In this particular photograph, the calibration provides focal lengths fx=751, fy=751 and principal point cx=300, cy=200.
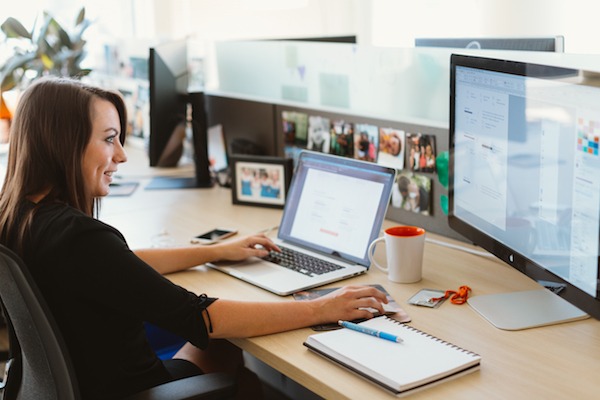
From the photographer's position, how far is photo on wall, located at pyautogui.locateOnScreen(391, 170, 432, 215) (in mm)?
1870

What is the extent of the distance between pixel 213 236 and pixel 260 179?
0.32 metres

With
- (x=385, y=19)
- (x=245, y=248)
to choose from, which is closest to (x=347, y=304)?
(x=245, y=248)

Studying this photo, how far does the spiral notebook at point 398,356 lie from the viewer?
111 centimetres

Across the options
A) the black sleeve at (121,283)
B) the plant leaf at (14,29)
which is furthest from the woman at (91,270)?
the plant leaf at (14,29)

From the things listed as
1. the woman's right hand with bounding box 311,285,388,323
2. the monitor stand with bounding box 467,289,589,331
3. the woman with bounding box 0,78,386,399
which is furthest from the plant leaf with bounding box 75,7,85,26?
the monitor stand with bounding box 467,289,589,331

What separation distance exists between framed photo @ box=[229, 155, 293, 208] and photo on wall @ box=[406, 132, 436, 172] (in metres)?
0.40

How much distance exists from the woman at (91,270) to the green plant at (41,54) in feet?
5.53

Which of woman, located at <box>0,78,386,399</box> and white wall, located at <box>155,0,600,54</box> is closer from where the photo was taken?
woman, located at <box>0,78,386,399</box>

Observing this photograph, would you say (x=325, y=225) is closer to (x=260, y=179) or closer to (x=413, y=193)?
(x=413, y=193)

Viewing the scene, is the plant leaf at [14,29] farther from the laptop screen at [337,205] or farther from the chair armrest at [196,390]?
the chair armrest at [196,390]

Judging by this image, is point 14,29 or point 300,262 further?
point 14,29

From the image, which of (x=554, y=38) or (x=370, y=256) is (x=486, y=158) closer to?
(x=370, y=256)

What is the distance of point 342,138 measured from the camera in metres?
2.08

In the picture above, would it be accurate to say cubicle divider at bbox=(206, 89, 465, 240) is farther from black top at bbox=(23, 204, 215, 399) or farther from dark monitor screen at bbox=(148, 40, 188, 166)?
black top at bbox=(23, 204, 215, 399)
